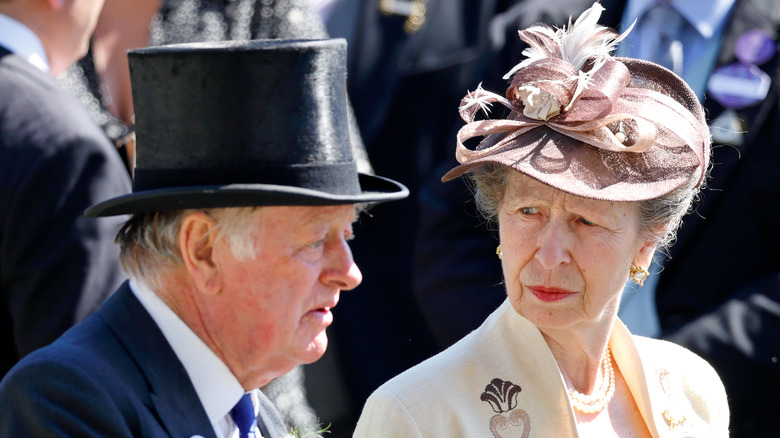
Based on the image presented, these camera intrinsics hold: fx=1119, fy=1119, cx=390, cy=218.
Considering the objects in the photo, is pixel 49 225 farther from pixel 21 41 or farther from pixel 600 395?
pixel 600 395

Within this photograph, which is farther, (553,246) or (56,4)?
(56,4)

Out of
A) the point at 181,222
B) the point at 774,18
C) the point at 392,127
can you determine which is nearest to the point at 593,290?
the point at 181,222

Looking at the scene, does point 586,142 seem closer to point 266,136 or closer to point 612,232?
point 612,232

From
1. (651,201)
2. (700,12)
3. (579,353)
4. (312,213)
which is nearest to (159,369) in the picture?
(312,213)

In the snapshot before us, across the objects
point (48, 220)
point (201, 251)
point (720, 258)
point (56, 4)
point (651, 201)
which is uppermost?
point (56, 4)

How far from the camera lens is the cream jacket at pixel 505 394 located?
3.04m

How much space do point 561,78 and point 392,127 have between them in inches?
95.5

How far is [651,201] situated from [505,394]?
70 cm

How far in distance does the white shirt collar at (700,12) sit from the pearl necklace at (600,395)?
1.76 metres

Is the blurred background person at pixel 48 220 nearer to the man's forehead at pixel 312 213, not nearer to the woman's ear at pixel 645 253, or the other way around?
the man's forehead at pixel 312 213

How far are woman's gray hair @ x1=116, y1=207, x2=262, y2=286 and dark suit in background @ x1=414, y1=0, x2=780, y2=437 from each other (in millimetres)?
1914

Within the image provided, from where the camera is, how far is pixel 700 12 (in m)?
4.63

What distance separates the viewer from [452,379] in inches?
123

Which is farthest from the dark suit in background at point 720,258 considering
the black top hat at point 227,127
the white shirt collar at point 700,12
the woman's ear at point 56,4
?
the black top hat at point 227,127
